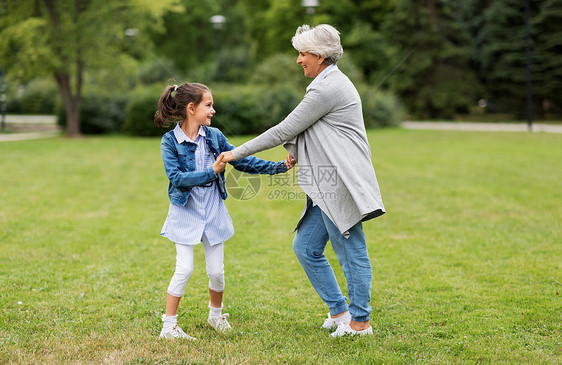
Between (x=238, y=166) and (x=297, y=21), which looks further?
(x=297, y=21)

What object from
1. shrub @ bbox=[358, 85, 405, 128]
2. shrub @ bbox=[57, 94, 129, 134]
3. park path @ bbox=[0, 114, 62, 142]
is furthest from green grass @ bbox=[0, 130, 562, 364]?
shrub @ bbox=[358, 85, 405, 128]

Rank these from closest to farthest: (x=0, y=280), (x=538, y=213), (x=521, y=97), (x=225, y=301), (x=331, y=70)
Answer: (x=331, y=70), (x=225, y=301), (x=0, y=280), (x=538, y=213), (x=521, y=97)

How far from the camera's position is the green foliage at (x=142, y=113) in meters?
24.2

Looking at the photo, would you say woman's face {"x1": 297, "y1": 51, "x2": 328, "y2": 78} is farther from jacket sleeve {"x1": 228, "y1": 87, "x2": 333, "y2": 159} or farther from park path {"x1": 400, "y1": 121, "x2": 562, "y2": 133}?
park path {"x1": 400, "y1": 121, "x2": 562, "y2": 133}

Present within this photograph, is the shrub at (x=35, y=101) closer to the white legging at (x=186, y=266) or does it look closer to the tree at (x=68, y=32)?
the tree at (x=68, y=32)

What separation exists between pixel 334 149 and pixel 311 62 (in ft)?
1.97

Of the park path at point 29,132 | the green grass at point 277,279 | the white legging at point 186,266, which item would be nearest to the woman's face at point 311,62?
the white legging at point 186,266

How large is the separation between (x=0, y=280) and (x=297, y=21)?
37.7 metres

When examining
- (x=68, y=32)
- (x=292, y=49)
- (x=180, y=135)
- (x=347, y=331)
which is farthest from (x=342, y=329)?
(x=292, y=49)

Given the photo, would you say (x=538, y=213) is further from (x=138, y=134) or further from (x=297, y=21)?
(x=297, y=21)

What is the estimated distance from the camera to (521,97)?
3572cm

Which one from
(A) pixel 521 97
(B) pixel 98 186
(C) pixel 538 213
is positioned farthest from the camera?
(A) pixel 521 97

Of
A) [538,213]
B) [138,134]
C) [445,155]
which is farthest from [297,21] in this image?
[538,213]

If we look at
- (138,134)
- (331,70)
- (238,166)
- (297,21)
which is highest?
(297,21)
